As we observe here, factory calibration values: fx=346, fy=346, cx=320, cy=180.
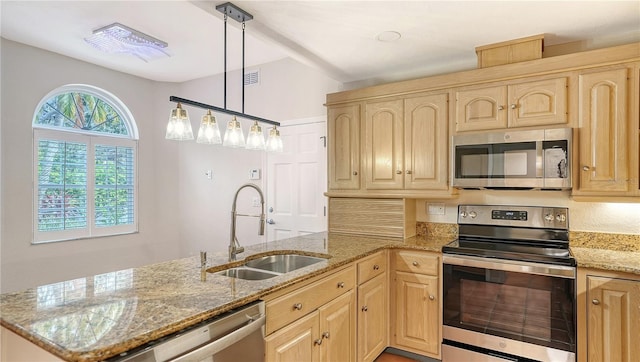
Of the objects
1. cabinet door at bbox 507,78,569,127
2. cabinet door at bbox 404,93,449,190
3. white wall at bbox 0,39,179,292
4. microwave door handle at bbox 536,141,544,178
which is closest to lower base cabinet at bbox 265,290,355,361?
cabinet door at bbox 404,93,449,190

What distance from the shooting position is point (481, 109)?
2.64 meters

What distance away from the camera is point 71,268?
385 centimetres

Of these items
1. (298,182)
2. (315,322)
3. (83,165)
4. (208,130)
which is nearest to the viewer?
(315,322)

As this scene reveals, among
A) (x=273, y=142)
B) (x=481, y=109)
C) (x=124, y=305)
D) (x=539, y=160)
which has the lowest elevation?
(x=124, y=305)

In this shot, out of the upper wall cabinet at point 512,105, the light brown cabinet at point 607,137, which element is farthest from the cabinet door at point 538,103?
the light brown cabinet at point 607,137

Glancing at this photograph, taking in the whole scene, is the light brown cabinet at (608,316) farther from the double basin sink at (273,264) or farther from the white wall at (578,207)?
the double basin sink at (273,264)

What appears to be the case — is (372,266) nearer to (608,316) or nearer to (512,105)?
(608,316)

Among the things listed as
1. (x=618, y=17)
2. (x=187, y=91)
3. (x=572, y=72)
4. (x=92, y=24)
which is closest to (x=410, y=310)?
(x=572, y=72)

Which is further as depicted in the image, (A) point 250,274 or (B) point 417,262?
(B) point 417,262

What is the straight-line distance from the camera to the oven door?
2.14m

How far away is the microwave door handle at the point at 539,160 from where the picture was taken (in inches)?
94.1

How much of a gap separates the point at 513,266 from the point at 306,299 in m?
1.42

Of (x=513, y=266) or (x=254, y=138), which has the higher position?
(x=254, y=138)

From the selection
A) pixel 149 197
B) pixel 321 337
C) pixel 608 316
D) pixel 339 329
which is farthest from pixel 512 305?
pixel 149 197
